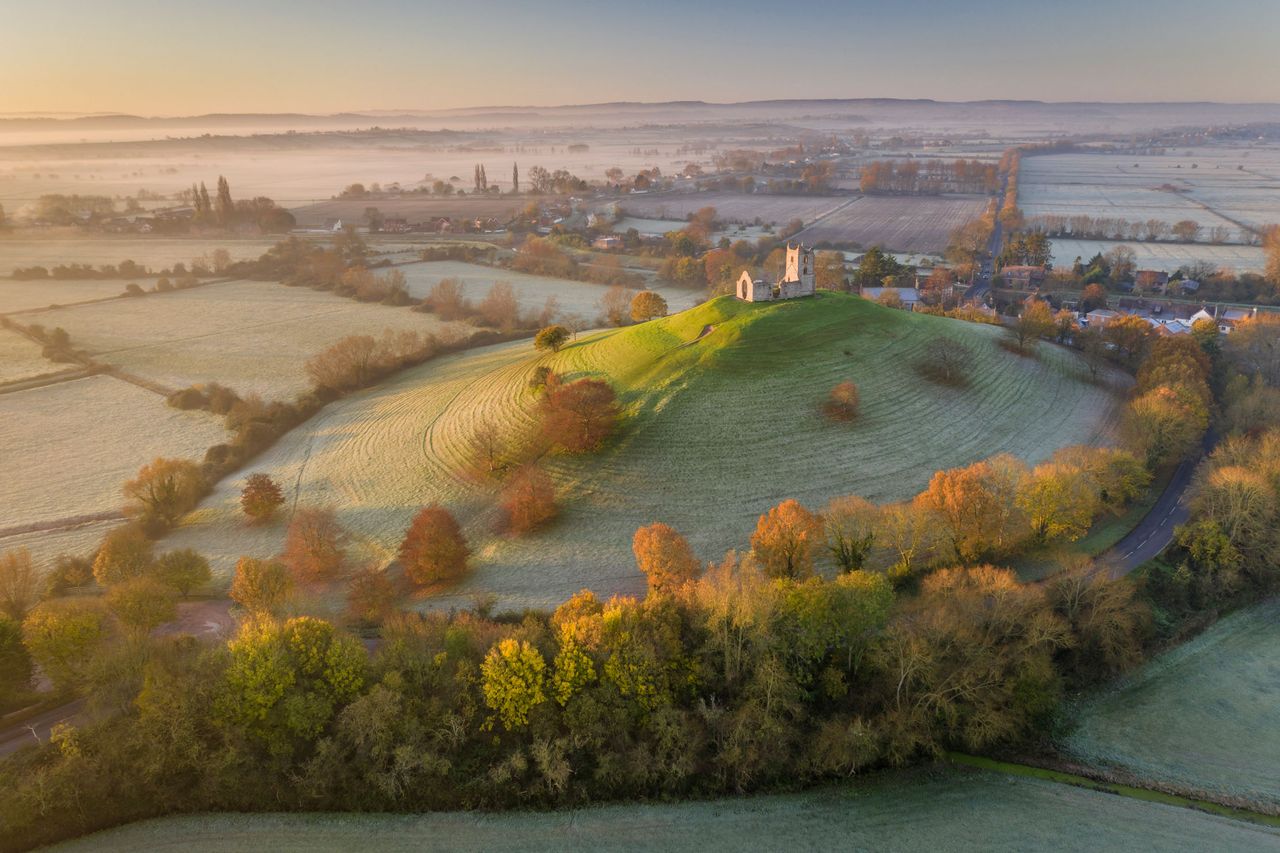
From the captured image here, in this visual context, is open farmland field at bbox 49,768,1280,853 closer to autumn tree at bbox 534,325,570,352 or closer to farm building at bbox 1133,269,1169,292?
autumn tree at bbox 534,325,570,352

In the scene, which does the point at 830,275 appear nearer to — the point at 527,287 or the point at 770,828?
the point at 527,287

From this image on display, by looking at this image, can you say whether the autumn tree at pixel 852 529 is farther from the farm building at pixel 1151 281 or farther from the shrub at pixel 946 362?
the farm building at pixel 1151 281

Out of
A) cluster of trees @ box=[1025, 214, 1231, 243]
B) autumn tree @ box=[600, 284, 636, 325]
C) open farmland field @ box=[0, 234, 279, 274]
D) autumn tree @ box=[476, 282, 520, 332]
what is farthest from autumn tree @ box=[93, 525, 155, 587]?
cluster of trees @ box=[1025, 214, 1231, 243]

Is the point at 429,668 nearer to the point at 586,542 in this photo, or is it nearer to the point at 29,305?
the point at 586,542

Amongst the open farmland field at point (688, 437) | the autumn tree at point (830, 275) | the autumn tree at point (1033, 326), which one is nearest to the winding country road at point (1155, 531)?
the open farmland field at point (688, 437)

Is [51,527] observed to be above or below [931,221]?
below

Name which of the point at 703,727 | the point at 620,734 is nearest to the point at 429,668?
the point at 620,734
